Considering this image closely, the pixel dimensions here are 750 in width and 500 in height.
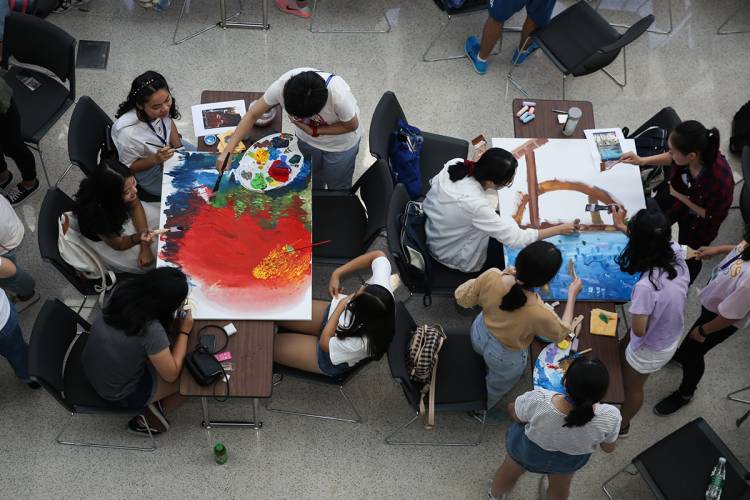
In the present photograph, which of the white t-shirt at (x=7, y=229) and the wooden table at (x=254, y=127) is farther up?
the wooden table at (x=254, y=127)

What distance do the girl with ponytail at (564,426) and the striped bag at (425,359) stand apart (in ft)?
1.51

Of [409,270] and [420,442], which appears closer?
[409,270]

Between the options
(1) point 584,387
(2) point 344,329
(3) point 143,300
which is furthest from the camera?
(2) point 344,329

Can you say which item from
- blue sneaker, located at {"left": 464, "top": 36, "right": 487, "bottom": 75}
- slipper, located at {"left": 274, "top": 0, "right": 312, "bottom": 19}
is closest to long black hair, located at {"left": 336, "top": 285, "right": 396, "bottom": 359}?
blue sneaker, located at {"left": 464, "top": 36, "right": 487, "bottom": 75}

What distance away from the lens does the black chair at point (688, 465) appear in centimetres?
379

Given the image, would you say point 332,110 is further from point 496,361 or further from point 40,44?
point 40,44

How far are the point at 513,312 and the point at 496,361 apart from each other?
364mm

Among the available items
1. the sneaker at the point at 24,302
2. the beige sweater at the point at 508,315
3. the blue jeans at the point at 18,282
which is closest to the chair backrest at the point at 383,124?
the beige sweater at the point at 508,315

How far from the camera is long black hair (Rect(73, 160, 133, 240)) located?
3.86 meters

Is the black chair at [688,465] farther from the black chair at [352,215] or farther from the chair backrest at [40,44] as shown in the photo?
the chair backrest at [40,44]

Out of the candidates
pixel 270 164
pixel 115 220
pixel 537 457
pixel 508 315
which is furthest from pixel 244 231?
pixel 537 457

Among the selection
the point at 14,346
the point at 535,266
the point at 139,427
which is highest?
the point at 535,266

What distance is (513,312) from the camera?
3633mm

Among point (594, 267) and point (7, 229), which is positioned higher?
point (594, 267)
